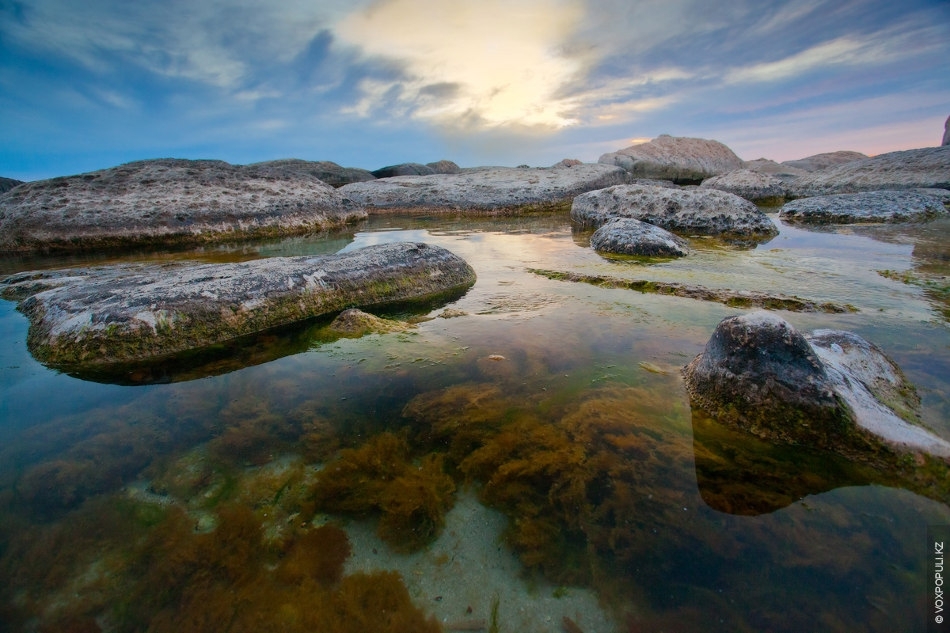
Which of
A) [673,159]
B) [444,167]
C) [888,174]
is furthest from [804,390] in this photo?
[444,167]

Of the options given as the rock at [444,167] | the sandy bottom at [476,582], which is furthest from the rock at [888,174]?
the rock at [444,167]

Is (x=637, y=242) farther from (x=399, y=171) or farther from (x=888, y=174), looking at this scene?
(x=399, y=171)

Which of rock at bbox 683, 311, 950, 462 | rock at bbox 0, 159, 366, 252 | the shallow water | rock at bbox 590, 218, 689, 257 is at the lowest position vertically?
the shallow water

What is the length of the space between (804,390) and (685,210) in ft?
26.4

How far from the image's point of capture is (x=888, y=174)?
48.2 feet

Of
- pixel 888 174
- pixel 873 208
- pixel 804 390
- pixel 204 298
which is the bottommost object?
pixel 804 390

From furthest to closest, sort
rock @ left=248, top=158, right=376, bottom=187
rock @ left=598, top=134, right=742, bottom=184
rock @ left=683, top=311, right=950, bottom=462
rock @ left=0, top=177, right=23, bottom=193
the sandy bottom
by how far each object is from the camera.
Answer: rock @ left=598, top=134, right=742, bottom=184
rock @ left=248, top=158, right=376, bottom=187
rock @ left=0, top=177, right=23, bottom=193
rock @ left=683, top=311, right=950, bottom=462
the sandy bottom

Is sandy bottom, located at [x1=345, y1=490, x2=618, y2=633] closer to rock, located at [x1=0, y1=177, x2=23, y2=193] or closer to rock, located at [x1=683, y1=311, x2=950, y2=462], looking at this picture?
rock, located at [x1=683, y1=311, x2=950, y2=462]

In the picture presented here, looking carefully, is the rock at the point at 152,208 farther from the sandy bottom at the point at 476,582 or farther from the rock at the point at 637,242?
the sandy bottom at the point at 476,582

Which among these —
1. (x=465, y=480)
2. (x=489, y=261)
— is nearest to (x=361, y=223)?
(x=489, y=261)

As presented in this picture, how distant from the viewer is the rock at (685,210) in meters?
8.43

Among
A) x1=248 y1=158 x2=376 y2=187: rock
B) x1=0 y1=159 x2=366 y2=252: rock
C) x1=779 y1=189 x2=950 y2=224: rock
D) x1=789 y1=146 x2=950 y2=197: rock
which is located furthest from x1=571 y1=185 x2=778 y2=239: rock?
x1=248 y1=158 x2=376 y2=187: rock

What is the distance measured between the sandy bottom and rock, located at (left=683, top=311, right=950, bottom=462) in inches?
58.9

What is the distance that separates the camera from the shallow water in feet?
4.65
